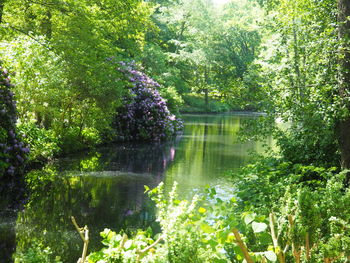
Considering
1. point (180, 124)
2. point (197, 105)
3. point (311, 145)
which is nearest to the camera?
point (311, 145)

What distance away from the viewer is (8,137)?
32.4ft

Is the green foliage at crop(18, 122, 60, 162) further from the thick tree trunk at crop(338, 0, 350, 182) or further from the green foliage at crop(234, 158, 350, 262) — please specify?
the green foliage at crop(234, 158, 350, 262)

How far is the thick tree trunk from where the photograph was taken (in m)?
5.46

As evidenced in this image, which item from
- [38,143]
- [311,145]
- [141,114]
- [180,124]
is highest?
[141,114]

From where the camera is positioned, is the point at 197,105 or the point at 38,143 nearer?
the point at 38,143

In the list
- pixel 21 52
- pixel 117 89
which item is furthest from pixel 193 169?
pixel 21 52

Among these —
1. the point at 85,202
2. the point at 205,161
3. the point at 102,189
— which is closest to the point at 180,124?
the point at 205,161

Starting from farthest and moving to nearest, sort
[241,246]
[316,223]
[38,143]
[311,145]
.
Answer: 1. [38,143]
2. [311,145]
3. [316,223]
4. [241,246]

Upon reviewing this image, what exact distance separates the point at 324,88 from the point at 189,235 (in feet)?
13.9

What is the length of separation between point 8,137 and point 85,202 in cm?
315

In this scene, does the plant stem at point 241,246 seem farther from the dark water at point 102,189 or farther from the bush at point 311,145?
the bush at point 311,145

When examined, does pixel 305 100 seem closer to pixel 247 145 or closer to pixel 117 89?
pixel 117 89

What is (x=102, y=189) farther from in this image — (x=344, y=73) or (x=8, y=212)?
(x=344, y=73)

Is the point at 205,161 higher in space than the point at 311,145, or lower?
lower
